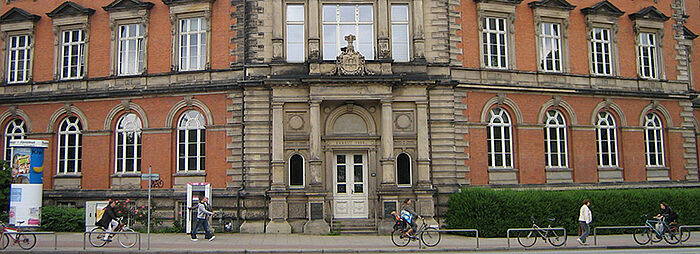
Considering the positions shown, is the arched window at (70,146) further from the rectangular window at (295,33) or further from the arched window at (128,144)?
the rectangular window at (295,33)

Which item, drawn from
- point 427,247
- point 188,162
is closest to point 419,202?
point 427,247

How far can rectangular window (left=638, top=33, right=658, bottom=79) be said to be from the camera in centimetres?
3100

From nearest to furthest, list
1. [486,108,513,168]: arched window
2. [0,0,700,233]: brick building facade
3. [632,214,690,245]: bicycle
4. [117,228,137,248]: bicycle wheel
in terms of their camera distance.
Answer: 1. [117,228,137,248]: bicycle wheel
2. [632,214,690,245]: bicycle
3. [0,0,700,233]: brick building facade
4. [486,108,513,168]: arched window

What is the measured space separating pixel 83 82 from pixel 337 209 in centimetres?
1359

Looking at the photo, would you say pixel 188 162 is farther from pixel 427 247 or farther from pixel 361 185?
pixel 427 247

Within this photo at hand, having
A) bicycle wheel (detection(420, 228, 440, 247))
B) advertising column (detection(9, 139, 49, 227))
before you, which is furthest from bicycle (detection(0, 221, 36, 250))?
bicycle wheel (detection(420, 228, 440, 247))

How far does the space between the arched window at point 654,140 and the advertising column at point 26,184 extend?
28.1 meters

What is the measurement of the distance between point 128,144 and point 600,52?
75.8 feet

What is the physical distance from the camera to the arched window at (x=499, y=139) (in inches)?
1069

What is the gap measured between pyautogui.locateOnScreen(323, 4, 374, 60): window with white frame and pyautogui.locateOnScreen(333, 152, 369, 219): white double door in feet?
14.2

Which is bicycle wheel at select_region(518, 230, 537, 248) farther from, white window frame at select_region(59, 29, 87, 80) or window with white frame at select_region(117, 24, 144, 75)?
white window frame at select_region(59, 29, 87, 80)

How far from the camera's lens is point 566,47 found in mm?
28984

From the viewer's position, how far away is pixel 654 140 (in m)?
30.8

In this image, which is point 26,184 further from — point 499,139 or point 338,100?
point 499,139
